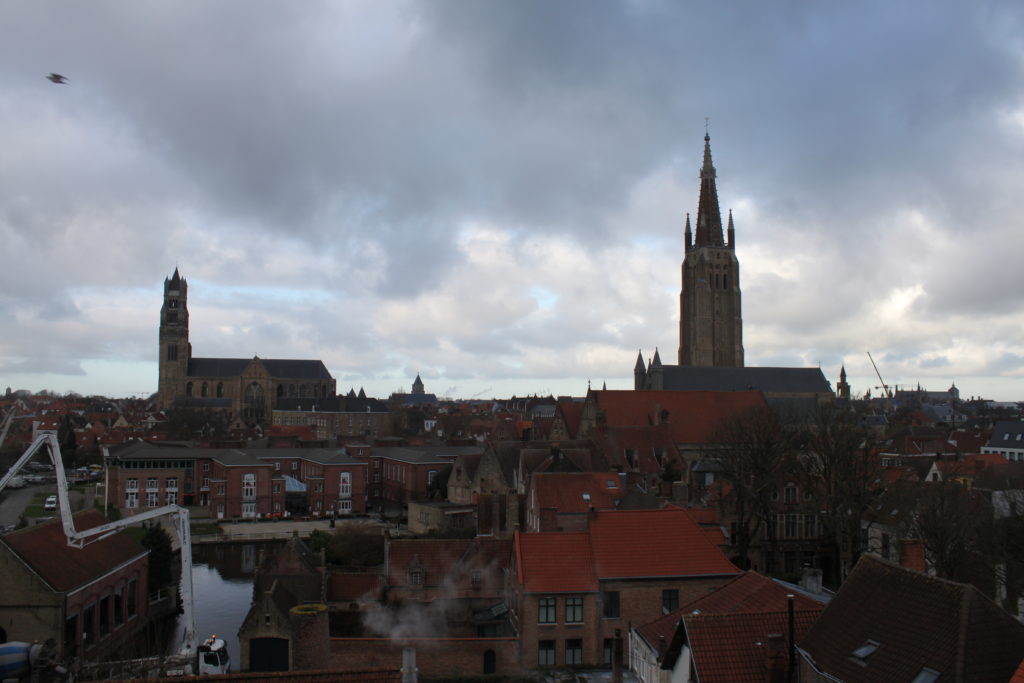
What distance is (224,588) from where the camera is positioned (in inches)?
1806

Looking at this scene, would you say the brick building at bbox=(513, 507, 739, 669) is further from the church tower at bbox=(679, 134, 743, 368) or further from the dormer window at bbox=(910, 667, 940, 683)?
the church tower at bbox=(679, 134, 743, 368)

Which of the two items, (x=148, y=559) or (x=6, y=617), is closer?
(x=6, y=617)

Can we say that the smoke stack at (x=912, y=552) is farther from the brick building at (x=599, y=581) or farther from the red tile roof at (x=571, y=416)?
the red tile roof at (x=571, y=416)

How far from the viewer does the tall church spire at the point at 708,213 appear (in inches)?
4811

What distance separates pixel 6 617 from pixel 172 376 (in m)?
137

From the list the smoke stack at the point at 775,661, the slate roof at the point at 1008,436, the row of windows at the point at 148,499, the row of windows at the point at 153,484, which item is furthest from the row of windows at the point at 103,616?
the slate roof at the point at 1008,436

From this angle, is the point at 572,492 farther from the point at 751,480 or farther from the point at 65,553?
the point at 65,553

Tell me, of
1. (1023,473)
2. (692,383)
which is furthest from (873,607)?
(692,383)

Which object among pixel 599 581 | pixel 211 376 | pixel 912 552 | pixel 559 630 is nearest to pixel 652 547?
pixel 599 581

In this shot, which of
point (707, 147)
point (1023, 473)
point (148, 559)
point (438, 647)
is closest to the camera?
point (438, 647)

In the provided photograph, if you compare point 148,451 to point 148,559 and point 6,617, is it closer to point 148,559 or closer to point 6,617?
point 148,559

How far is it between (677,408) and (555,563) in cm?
4753

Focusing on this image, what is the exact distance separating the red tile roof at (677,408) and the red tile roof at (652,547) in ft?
135

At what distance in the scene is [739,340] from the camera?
11869 centimetres
